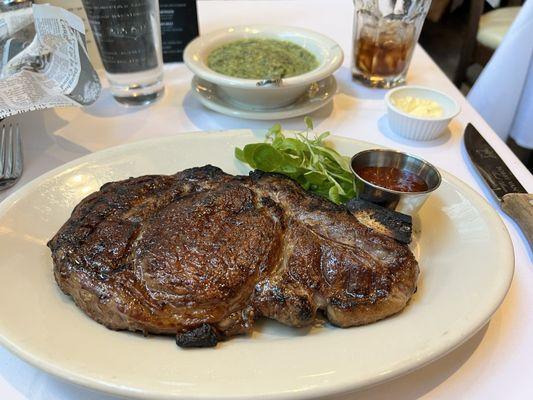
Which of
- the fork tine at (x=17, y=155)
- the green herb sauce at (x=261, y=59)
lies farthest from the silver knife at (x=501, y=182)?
the fork tine at (x=17, y=155)

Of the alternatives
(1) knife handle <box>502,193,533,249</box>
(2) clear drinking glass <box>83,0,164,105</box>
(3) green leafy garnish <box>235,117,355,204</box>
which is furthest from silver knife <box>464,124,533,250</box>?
(2) clear drinking glass <box>83,0,164,105</box>

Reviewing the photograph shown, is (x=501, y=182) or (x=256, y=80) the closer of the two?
(x=501, y=182)

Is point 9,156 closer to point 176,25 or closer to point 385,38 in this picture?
point 176,25

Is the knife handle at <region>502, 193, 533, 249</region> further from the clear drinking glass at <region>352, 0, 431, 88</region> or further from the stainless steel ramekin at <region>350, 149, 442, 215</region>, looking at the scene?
the clear drinking glass at <region>352, 0, 431, 88</region>

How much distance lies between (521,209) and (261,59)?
125cm

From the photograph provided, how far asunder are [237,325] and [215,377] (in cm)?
17

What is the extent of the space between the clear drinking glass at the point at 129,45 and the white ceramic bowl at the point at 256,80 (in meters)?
0.17

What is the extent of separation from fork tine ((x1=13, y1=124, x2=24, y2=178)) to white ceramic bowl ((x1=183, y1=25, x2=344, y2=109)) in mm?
737

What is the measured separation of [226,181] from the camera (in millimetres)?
1461

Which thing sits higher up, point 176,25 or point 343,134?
point 176,25

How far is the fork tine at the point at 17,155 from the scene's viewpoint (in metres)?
1.76

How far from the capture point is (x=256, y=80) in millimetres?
1943

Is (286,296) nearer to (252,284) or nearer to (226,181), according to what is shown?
(252,284)

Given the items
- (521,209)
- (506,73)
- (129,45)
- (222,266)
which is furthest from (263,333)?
(506,73)
